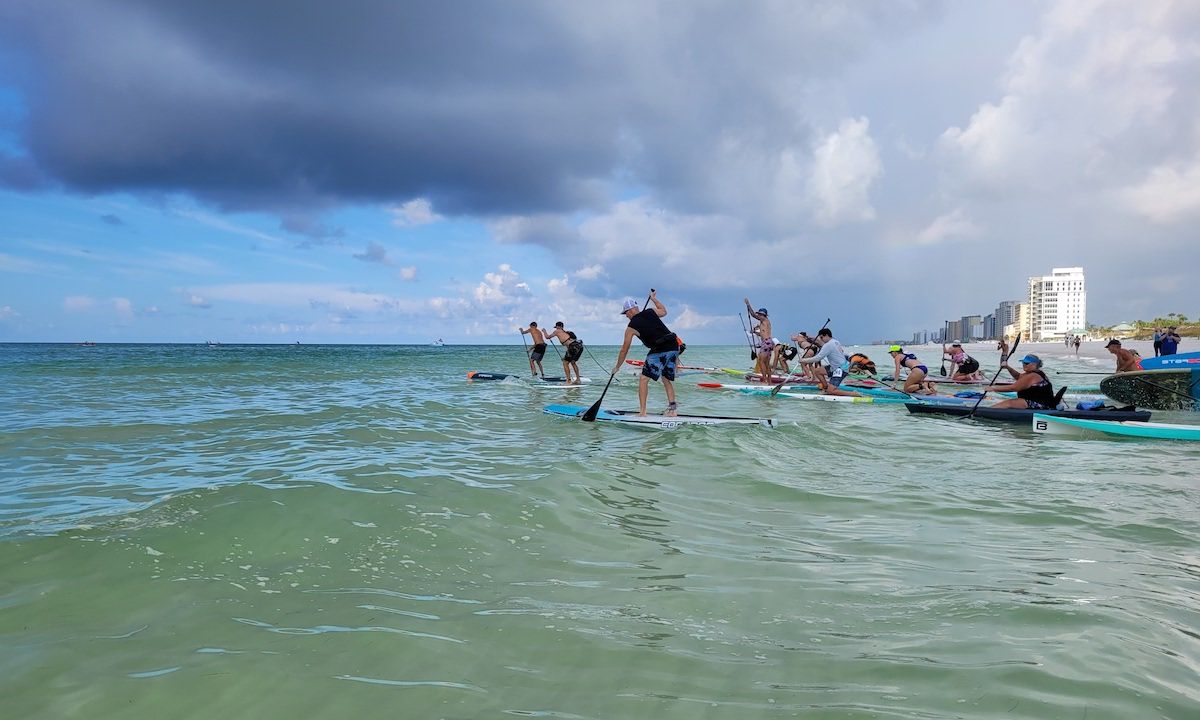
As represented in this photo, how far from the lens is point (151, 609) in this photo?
11.9 feet

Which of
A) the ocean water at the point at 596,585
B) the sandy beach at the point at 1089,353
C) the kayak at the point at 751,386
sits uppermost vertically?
the sandy beach at the point at 1089,353

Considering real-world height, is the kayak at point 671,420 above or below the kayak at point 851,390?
below

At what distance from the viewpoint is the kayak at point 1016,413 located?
11.6 m

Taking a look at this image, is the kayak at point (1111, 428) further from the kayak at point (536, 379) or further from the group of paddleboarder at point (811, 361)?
the kayak at point (536, 379)

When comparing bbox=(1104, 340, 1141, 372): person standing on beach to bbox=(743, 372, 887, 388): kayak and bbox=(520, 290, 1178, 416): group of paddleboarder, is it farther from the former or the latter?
bbox=(743, 372, 887, 388): kayak

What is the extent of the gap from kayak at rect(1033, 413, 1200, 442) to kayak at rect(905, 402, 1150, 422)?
0.31 m

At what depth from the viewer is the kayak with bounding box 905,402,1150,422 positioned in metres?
11.6

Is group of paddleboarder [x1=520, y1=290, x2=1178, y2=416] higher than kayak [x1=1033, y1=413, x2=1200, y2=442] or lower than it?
higher

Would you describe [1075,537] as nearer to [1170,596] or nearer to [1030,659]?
[1170,596]

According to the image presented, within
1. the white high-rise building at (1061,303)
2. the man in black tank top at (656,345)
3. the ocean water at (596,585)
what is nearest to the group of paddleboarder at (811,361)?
the man in black tank top at (656,345)

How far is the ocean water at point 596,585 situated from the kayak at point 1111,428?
1917 millimetres

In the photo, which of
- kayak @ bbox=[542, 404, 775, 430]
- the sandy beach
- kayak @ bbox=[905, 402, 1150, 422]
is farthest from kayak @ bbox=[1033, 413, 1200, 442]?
the sandy beach

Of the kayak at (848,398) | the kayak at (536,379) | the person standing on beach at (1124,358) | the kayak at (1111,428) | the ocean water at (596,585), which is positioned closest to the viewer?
the ocean water at (596,585)

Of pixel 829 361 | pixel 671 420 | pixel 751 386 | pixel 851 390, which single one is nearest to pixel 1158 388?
pixel 851 390
